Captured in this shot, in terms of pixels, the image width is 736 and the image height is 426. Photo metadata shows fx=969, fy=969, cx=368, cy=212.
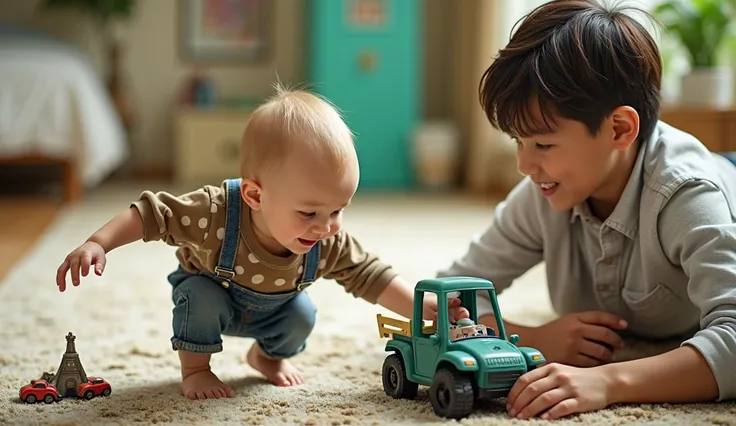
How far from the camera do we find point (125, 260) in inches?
106

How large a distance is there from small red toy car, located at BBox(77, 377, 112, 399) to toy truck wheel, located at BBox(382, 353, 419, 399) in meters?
0.39

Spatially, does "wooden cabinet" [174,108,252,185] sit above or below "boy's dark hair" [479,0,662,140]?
below

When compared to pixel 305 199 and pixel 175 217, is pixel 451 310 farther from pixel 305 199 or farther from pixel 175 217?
pixel 175 217

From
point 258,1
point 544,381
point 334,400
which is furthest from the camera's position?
point 258,1

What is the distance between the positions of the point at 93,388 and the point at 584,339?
73cm

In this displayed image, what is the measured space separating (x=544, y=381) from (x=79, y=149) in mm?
3182

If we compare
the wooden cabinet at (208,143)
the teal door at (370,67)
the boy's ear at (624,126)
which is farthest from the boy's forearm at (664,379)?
the wooden cabinet at (208,143)

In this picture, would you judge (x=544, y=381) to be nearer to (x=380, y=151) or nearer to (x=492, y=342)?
(x=492, y=342)

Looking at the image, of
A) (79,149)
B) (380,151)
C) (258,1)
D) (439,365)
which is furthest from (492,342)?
(258,1)

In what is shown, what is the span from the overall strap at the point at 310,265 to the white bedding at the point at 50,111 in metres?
2.80

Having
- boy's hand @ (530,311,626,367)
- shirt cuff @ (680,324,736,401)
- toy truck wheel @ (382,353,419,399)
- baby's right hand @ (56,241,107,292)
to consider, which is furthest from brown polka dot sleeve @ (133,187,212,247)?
shirt cuff @ (680,324,736,401)

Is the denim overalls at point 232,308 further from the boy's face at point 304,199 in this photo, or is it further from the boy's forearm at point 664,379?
the boy's forearm at point 664,379

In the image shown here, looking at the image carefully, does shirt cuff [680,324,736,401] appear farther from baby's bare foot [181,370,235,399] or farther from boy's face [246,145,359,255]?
baby's bare foot [181,370,235,399]

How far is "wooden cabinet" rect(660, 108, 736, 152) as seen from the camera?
2.57m
